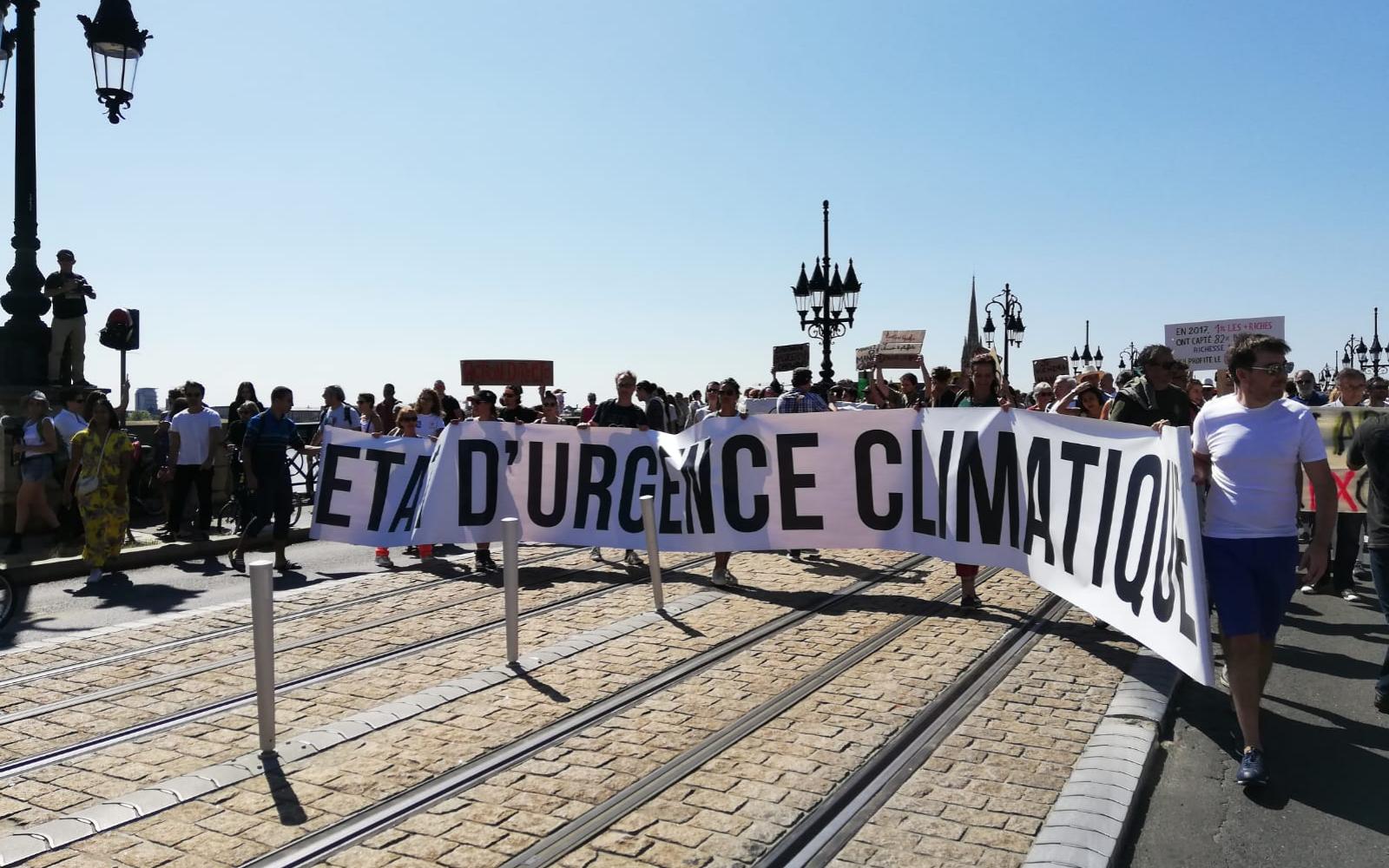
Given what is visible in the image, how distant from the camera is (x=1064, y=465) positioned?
7312 millimetres

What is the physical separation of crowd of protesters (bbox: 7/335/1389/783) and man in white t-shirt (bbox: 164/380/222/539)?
0.07 ft

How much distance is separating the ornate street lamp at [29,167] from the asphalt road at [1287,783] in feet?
40.7

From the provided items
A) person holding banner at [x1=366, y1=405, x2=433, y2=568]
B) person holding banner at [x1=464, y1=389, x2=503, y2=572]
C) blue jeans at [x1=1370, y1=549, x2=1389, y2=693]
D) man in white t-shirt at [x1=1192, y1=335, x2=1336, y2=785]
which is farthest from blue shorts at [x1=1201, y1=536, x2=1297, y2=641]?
person holding banner at [x1=366, y1=405, x2=433, y2=568]

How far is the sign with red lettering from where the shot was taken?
29.0 m

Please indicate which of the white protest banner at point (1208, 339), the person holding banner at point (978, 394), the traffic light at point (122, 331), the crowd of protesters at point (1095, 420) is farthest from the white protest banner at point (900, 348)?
the traffic light at point (122, 331)

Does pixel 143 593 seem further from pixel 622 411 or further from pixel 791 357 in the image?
pixel 791 357

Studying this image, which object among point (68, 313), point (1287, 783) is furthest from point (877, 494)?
point (68, 313)

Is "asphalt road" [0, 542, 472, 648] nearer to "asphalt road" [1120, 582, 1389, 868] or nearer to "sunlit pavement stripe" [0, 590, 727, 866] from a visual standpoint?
"sunlit pavement stripe" [0, 590, 727, 866]

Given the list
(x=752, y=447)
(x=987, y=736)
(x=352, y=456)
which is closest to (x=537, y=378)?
(x=352, y=456)

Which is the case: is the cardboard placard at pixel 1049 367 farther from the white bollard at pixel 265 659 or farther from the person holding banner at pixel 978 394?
the white bollard at pixel 265 659

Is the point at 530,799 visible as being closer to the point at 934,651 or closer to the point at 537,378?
the point at 934,651

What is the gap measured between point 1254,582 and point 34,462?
1179 centimetres

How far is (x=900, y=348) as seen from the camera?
18281 millimetres

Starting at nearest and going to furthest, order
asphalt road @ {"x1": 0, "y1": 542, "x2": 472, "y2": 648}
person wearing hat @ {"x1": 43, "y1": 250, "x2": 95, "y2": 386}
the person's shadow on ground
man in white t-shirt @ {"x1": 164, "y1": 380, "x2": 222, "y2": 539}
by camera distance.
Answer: the person's shadow on ground → asphalt road @ {"x1": 0, "y1": 542, "x2": 472, "y2": 648} → man in white t-shirt @ {"x1": 164, "y1": 380, "x2": 222, "y2": 539} → person wearing hat @ {"x1": 43, "y1": 250, "x2": 95, "y2": 386}
